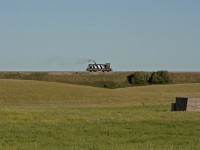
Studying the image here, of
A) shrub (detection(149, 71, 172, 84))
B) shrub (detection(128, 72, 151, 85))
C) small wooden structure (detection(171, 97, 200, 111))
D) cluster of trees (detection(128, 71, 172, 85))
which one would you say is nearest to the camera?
small wooden structure (detection(171, 97, 200, 111))

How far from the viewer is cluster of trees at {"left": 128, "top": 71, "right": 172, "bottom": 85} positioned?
112500mm

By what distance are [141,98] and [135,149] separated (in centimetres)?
5242

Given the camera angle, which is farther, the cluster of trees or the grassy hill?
the grassy hill

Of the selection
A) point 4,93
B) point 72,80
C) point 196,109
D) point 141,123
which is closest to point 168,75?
point 72,80

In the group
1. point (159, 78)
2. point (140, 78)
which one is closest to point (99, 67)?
point (140, 78)

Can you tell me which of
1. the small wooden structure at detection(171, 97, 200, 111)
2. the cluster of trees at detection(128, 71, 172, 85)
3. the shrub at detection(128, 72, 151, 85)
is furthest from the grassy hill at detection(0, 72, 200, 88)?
the small wooden structure at detection(171, 97, 200, 111)

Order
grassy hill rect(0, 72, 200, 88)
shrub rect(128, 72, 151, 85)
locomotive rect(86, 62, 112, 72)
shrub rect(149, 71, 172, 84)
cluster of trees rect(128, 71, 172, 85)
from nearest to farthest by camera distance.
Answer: shrub rect(128, 72, 151, 85)
cluster of trees rect(128, 71, 172, 85)
grassy hill rect(0, 72, 200, 88)
shrub rect(149, 71, 172, 84)
locomotive rect(86, 62, 112, 72)

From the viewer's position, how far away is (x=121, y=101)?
65875 mm

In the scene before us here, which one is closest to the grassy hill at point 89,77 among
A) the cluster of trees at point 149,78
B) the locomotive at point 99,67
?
the cluster of trees at point 149,78

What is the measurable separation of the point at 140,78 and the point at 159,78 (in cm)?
389

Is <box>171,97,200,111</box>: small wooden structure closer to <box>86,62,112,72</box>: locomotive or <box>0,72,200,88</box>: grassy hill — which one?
<box>0,72,200,88</box>: grassy hill

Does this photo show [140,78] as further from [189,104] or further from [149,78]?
[189,104]

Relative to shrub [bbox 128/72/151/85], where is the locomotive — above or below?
above

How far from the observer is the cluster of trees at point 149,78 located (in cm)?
11250
